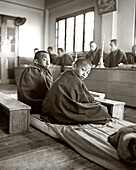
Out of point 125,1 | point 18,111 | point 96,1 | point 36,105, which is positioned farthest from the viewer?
point 96,1

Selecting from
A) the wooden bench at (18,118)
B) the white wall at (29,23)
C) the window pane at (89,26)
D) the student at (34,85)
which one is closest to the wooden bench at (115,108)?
the student at (34,85)

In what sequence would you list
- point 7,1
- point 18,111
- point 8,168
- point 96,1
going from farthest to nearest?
1. point 7,1
2. point 96,1
3. point 18,111
4. point 8,168

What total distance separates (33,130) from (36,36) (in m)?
8.90

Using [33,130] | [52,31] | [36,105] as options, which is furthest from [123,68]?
[52,31]

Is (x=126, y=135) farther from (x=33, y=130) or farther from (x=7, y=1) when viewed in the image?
(x=7, y=1)

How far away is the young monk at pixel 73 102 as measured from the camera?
261 cm

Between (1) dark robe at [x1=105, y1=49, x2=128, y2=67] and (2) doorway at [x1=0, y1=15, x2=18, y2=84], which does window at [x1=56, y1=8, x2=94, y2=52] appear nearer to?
(1) dark robe at [x1=105, y1=49, x2=128, y2=67]

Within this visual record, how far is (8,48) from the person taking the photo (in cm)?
1005

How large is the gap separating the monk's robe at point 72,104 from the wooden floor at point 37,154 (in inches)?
13.3

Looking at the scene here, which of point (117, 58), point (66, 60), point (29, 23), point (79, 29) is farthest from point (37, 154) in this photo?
point (29, 23)

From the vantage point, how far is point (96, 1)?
8.06 meters

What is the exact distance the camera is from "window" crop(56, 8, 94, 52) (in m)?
8.86

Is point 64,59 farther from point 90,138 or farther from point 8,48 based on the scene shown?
point 90,138

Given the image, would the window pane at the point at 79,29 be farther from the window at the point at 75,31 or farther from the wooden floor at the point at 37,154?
the wooden floor at the point at 37,154
